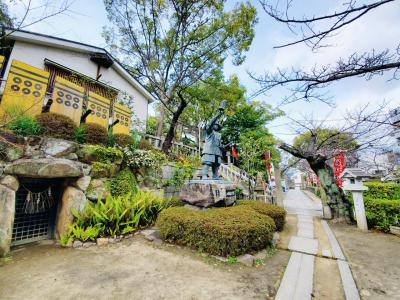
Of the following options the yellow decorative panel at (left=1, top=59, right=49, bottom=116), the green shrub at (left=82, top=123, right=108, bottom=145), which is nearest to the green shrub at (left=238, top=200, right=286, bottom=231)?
the green shrub at (left=82, top=123, right=108, bottom=145)

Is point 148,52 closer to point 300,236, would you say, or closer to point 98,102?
point 98,102

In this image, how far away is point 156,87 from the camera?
1203 cm

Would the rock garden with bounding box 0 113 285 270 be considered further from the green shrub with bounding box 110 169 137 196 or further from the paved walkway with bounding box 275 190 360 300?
the paved walkway with bounding box 275 190 360 300

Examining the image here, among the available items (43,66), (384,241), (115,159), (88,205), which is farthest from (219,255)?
(43,66)

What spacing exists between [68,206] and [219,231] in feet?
12.9

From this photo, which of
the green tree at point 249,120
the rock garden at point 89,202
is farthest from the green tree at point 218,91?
the rock garden at point 89,202

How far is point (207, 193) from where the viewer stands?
17.6 ft

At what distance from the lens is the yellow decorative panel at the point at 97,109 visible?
624 centimetres

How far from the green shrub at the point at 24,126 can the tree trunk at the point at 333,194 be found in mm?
9928

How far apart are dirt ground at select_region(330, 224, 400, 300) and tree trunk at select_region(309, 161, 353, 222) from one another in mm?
1228

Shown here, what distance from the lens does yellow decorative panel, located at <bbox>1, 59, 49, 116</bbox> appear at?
441 cm

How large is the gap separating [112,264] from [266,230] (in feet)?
10.8

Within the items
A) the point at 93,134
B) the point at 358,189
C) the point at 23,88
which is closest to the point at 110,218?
the point at 93,134

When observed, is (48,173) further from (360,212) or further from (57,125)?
(360,212)
